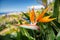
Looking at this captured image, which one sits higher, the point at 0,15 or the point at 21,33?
the point at 21,33

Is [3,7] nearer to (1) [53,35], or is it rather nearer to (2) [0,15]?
Result: (2) [0,15]

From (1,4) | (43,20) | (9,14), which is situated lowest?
(9,14)

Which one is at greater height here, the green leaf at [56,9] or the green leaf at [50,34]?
the green leaf at [56,9]

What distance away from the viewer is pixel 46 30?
0.86 metres

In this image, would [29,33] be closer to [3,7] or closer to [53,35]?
[53,35]

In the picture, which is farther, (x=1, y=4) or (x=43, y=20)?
(x=1, y=4)

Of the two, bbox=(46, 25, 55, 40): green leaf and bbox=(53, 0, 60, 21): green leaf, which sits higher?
bbox=(53, 0, 60, 21): green leaf

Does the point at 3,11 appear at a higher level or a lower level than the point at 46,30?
lower

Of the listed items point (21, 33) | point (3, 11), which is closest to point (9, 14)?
point (3, 11)

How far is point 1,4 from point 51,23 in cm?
122

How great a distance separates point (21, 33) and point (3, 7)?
1.17 m

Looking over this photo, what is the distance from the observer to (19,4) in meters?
2.04

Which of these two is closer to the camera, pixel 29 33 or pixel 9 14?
pixel 29 33

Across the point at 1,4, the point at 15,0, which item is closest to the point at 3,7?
the point at 1,4
